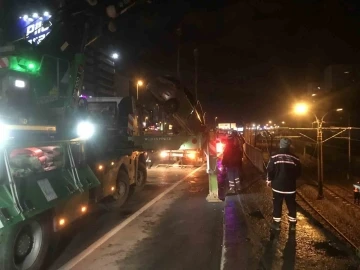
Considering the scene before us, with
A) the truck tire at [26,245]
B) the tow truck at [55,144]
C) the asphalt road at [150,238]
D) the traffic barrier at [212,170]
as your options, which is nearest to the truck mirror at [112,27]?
the tow truck at [55,144]

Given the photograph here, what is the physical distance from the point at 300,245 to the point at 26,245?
162 inches

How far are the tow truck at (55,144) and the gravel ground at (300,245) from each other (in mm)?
3043

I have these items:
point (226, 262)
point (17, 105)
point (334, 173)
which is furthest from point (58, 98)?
point (334, 173)

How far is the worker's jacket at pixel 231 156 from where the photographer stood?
1166cm

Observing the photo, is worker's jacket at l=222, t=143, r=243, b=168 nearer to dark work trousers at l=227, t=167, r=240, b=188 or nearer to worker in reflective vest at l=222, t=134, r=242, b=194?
worker in reflective vest at l=222, t=134, r=242, b=194

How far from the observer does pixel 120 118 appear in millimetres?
11359

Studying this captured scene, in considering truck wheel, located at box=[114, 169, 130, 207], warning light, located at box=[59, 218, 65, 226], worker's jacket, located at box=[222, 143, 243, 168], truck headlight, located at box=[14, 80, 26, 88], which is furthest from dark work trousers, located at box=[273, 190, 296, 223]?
truck headlight, located at box=[14, 80, 26, 88]

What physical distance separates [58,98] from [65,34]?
4.94ft

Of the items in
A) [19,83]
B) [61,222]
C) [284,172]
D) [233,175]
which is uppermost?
[19,83]

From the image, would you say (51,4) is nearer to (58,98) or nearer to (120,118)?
(58,98)

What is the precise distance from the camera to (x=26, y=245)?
17.1 ft

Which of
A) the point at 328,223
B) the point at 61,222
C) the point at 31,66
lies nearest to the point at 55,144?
the point at 61,222

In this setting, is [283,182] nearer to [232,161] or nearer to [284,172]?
[284,172]

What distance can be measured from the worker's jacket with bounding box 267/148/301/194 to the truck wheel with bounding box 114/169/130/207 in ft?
13.4
